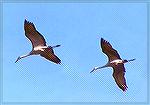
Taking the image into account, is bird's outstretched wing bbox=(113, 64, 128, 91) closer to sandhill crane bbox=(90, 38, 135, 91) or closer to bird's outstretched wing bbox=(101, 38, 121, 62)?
sandhill crane bbox=(90, 38, 135, 91)

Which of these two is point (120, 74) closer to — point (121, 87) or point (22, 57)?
point (121, 87)

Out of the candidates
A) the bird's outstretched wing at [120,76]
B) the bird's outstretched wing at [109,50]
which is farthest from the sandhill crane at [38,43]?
the bird's outstretched wing at [120,76]

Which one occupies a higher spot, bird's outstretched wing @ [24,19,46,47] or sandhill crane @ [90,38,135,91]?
bird's outstretched wing @ [24,19,46,47]

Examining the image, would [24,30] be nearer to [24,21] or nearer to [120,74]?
[24,21]

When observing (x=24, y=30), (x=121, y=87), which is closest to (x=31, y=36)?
(x=24, y=30)

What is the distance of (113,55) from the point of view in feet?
200

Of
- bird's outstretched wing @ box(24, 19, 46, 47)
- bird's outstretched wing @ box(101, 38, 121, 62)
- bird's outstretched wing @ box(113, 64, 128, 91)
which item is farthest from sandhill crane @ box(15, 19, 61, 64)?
bird's outstretched wing @ box(113, 64, 128, 91)

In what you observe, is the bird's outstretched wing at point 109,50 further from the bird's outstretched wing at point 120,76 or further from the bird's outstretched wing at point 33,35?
the bird's outstretched wing at point 33,35

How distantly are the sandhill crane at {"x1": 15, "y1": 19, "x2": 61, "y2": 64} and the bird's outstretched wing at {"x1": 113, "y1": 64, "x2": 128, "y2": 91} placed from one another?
243 cm

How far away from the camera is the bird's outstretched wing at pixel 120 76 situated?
202ft

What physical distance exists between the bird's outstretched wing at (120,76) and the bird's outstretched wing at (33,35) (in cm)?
323

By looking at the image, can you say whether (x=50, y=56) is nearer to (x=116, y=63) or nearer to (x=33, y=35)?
(x=33, y=35)

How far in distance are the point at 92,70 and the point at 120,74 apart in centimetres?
169

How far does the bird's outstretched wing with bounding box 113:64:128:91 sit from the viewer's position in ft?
202
